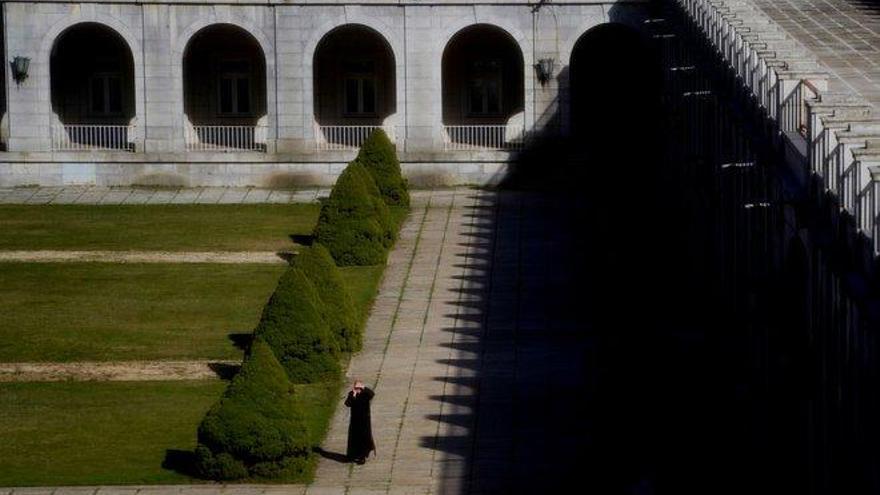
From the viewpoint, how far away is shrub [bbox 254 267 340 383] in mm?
45906

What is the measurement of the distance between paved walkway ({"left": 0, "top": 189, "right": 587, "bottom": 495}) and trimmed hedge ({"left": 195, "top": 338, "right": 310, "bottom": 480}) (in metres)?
0.40

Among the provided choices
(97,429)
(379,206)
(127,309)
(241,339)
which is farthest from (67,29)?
(97,429)

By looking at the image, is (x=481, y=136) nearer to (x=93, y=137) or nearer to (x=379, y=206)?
(x=93, y=137)

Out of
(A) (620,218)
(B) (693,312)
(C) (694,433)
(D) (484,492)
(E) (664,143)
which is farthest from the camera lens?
(E) (664,143)

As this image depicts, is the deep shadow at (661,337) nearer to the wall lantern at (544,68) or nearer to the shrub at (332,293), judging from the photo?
the shrub at (332,293)

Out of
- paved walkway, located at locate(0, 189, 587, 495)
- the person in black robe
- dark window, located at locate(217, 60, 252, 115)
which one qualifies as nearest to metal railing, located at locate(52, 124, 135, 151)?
dark window, located at locate(217, 60, 252, 115)

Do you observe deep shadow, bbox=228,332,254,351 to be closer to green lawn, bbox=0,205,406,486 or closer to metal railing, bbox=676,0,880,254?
green lawn, bbox=0,205,406,486

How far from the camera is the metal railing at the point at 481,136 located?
7412cm

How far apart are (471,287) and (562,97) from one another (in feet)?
58.0

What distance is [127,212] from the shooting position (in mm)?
67875

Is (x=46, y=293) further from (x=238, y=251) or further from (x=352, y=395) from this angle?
(x=352, y=395)

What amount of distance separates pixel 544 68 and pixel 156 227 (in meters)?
13.7

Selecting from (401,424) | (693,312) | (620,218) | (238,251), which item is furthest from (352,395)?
(620,218)

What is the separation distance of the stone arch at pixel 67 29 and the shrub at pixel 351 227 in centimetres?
1519
